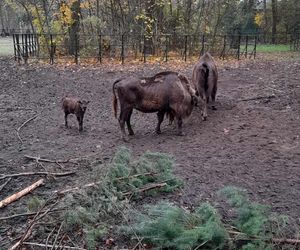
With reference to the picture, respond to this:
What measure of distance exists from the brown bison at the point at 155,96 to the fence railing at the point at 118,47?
9.72m

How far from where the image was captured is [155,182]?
599 cm

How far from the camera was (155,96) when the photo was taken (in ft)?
28.3

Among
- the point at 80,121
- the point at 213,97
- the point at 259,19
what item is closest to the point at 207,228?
the point at 80,121

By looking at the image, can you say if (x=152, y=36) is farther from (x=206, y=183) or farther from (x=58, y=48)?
(x=206, y=183)

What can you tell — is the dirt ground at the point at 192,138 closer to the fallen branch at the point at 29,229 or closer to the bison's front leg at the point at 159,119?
the bison's front leg at the point at 159,119

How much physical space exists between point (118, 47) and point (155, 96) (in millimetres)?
12087

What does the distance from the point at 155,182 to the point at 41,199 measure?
157cm

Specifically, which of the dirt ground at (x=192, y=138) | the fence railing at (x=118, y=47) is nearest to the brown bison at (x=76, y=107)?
the dirt ground at (x=192, y=138)

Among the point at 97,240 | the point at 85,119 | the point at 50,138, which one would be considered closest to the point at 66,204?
the point at 97,240

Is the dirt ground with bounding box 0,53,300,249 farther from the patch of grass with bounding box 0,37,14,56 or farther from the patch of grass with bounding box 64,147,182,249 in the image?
the patch of grass with bounding box 0,37,14,56

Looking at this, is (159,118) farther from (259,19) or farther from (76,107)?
(259,19)

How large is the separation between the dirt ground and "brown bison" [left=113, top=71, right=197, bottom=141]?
521 mm

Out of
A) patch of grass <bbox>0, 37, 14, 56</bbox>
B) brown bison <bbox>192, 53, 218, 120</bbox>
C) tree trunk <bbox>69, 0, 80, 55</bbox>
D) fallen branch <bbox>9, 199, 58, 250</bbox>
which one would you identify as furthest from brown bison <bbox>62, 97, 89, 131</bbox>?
patch of grass <bbox>0, 37, 14, 56</bbox>

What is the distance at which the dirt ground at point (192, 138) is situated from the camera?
19.9 ft
